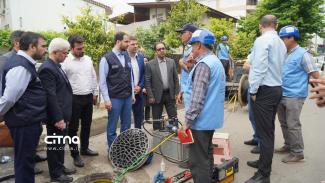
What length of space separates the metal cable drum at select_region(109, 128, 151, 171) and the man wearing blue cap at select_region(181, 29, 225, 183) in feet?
3.78

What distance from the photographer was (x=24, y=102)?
338 cm

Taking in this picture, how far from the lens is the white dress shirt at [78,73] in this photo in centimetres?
459

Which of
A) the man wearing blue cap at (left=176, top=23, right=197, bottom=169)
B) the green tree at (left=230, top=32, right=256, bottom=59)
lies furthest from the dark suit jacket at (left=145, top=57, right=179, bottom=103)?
the green tree at (left=230, top=32, right=256, bottom=59)

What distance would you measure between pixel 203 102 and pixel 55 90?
1946 mm

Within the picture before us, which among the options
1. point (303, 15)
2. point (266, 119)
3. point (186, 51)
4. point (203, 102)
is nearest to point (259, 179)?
point (266, 119)

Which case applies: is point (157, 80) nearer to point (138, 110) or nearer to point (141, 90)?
point (141, 90)

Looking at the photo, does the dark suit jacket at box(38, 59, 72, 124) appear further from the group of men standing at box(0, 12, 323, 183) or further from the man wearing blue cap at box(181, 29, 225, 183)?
the man wearing blue cap at box(181, 29, 225, 183)

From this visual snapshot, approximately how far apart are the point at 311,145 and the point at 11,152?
559cm

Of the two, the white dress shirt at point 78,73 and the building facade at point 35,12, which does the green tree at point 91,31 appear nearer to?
the white dress shirt at point 78,73

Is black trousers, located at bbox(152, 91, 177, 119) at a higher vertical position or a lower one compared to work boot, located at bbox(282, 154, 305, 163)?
higher

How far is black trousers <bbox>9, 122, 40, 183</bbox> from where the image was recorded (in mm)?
3408

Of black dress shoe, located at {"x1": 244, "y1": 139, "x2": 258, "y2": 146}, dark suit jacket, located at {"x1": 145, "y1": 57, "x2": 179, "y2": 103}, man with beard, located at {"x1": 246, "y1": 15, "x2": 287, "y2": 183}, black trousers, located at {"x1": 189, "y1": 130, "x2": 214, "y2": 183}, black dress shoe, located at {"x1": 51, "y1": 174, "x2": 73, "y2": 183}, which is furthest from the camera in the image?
black dress shoe, located at {"x1": 244, "y1": 139, "x2": 258, "y2": 146}

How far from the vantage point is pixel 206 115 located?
3.33 metres

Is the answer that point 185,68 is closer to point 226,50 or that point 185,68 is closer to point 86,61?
point 86,61
